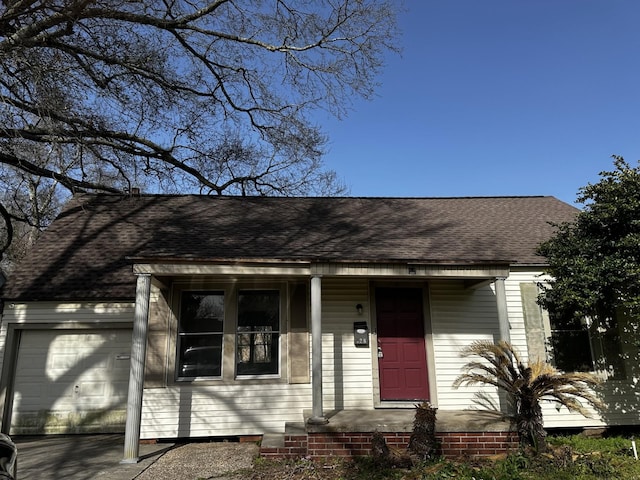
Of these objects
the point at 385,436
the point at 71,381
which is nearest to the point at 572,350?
the point at 385,436

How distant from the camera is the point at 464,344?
8.02 meters

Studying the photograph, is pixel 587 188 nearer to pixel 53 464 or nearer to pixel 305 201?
pixel 305 201

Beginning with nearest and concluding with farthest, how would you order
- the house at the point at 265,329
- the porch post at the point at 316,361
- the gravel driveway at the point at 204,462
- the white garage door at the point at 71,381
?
the gravel driveway at the point at 204,462 < the porch post at the point at 316,361 < the house at the point at 265,329 < the white garage door at the point at 71,381

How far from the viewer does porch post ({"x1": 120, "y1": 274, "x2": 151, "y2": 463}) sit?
6.18m

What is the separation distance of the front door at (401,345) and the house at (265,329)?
0.08 ft

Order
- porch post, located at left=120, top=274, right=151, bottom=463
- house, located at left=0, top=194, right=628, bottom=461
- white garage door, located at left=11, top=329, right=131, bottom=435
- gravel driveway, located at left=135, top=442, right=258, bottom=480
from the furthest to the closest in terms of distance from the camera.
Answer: white garage door, located at left=11, top=329, right=131, bottom=435 → house, located at left=0, top=194, right=628, bottom=461 → porch post, located at left=120, top=274, right=151, bottom=463 → gravel driveway, located at left=135, top=442, right=258, bottom=480

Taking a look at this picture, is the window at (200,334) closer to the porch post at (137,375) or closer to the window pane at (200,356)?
the window pane at (200,356)

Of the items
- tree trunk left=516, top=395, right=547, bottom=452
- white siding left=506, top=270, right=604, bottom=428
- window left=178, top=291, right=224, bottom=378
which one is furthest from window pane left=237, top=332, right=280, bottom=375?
white siding left=506, top=270, right=604, bottom=428

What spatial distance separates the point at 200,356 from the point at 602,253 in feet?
23.1

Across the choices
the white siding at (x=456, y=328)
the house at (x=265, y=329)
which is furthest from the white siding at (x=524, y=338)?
the white siding at (x=456, y=328)

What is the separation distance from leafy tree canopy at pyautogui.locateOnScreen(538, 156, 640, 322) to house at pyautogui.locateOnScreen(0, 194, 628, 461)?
753mm

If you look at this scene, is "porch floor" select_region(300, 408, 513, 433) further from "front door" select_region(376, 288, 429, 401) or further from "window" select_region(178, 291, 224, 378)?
"window" select_region(178, 291, 224, 378)

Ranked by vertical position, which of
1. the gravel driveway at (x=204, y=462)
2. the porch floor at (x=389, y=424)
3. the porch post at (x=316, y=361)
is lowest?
the gravel driveway at (x=204, y=462)

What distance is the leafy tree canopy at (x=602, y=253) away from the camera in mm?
6824
